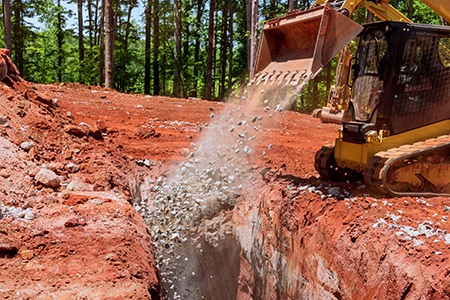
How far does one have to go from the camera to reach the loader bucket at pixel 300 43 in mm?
6484

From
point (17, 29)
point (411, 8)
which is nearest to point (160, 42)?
point (17, 29)

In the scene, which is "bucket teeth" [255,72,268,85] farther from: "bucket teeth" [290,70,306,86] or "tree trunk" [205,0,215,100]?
"tree trunk" [205,0,215,100]

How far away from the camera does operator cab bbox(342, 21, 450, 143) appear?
23.6 ft

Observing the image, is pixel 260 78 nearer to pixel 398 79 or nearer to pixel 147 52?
pixel 398 79

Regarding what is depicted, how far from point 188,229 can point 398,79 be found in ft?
16.2

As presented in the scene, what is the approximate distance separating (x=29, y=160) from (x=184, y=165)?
145 inches

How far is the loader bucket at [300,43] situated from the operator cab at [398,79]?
3.31ft

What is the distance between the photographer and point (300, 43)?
296 inches

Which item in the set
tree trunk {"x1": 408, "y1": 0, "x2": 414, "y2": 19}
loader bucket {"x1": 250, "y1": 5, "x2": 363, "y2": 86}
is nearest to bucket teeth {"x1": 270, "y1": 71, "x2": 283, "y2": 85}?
loader bucket {"x1": 250, "y1": 5, "x2": 363, "y2": 86}

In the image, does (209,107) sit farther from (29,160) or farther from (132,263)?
(132,263)

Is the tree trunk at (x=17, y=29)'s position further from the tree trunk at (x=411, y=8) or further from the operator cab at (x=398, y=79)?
the operator cab at (x=398, y=79)

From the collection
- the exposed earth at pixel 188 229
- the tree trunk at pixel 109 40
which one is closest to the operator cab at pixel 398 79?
the exposed earth at pixel 188 229

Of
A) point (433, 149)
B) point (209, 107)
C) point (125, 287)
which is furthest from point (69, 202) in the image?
point (209, 107)

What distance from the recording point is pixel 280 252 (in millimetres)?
8172
